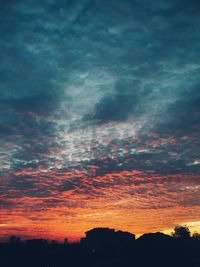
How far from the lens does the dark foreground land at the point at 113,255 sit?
5225 centimetres

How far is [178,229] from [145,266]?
223 feet

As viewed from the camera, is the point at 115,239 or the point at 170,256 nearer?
the point at 170,256

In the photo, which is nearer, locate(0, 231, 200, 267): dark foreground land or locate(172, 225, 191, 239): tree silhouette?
locate(0, 231, 200, 267): dark foreground land

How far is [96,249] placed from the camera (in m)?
66.8

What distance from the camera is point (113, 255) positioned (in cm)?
5984

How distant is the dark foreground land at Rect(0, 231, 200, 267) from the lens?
2057 inches

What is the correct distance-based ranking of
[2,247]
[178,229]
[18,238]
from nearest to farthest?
[2,247]
[18,238]
[178,229]

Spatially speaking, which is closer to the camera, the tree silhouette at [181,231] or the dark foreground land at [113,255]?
the dark foreground land at [113,255]

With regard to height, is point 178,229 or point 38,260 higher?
point 178,229

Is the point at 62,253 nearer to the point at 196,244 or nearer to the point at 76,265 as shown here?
the point at 76,265

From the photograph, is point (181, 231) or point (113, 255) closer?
point (113, 255)

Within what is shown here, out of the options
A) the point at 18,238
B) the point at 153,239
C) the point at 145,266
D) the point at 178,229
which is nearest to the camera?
the point at 145,266

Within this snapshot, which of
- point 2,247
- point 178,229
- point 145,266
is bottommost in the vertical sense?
point 145,266

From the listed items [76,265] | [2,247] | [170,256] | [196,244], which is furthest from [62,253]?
[196,244]
